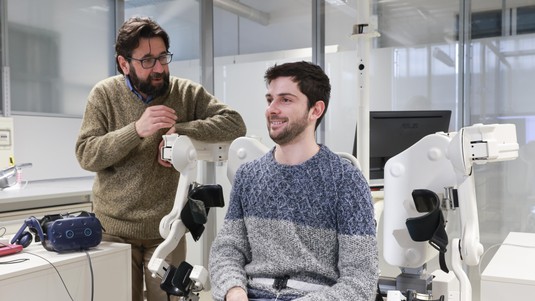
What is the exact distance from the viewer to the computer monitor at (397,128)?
2402mm

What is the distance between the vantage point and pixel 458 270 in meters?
1.46

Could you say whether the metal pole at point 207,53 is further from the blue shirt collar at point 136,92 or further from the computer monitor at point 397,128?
the blue shirt collar at point 136,92

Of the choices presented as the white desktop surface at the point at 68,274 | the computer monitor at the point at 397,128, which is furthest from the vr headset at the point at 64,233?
the computer monitor at the point at 397,128

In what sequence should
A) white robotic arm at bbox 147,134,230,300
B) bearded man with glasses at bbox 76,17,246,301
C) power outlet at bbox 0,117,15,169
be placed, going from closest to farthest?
white robotic arm at bbox 147,134,230,300 → bearded man with glasses at bbox 76,17,246,301 → power outlet at bbox 0,117,15,169

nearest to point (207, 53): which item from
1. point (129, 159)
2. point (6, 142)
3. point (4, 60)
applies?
point (4, 60)

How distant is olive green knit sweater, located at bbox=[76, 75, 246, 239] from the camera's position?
1.84m

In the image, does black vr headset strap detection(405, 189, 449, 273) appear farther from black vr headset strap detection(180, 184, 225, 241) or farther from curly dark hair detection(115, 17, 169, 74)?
curly dark hair detection(115, 17, 169, 74)

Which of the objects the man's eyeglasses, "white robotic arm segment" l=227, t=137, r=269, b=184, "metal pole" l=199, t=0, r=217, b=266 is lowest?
"white robotic arm segment" l=227, t=137, r=269, b=184

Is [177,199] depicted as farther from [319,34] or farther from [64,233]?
[319,34]

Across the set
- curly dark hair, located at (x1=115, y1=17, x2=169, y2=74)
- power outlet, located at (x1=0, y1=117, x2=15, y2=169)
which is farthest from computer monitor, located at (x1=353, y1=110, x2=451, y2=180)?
power outlet, located at (x1=0, y1=117, x2=15, y2=169)

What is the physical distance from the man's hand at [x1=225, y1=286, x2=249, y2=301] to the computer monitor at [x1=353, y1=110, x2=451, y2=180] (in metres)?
1.24

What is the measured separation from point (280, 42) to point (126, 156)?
2.25m

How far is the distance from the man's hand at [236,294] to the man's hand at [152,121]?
658 millimetres

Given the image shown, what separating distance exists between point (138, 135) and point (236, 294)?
0.70 meters
